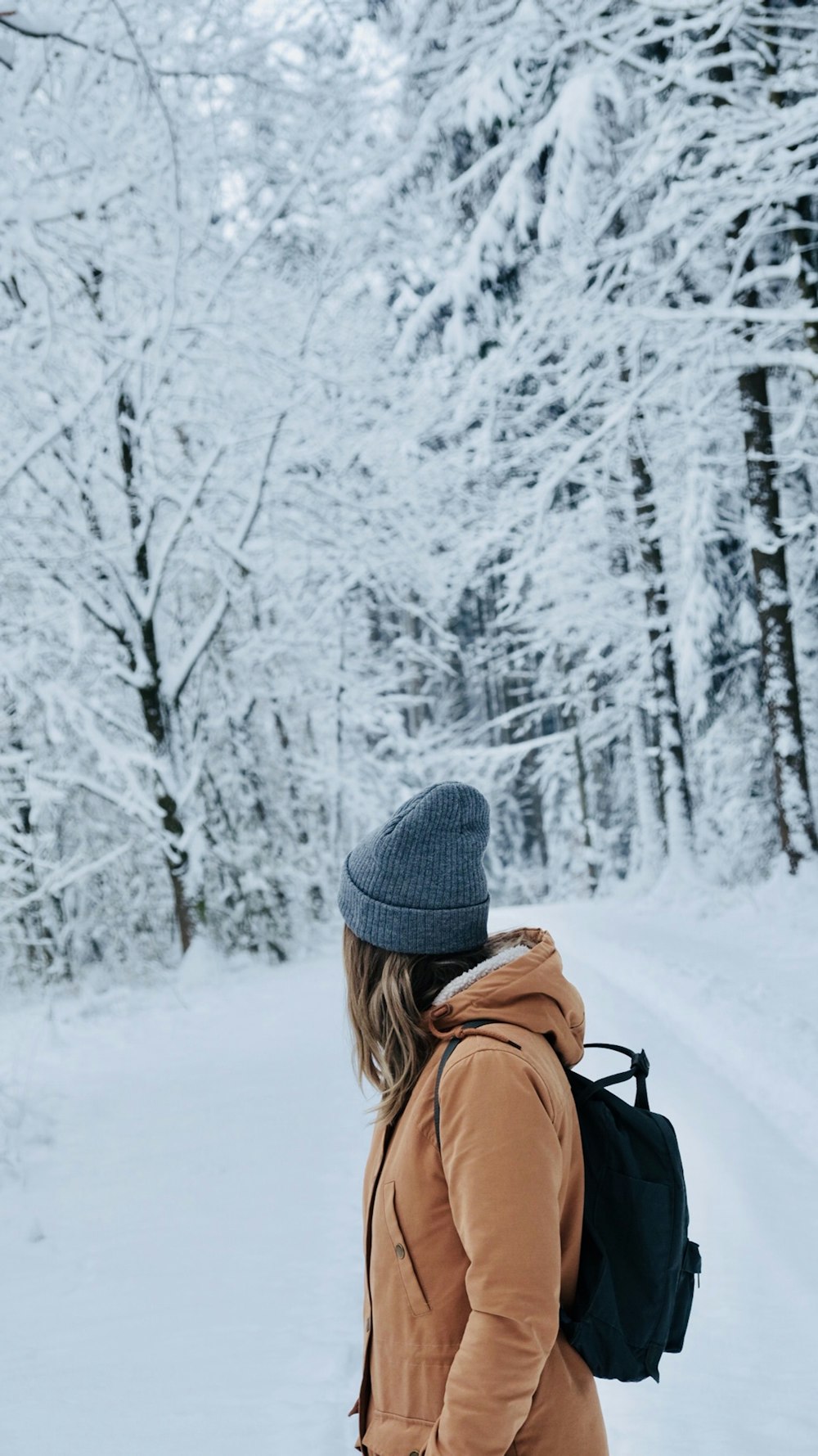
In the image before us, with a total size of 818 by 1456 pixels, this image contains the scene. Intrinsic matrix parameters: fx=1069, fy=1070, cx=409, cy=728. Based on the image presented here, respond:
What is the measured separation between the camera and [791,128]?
7988mm

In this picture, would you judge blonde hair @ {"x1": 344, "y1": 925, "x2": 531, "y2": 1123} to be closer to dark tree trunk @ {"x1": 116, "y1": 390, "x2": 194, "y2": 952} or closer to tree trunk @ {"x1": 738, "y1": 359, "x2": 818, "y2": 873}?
dark tree trunk @ {"x1": 116, "y1": 390, "x2": 194, "y2": 952}

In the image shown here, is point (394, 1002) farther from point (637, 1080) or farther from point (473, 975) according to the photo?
point (637, 1080)

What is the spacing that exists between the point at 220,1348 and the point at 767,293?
49.1 ft

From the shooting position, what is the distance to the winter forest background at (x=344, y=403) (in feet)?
26.5

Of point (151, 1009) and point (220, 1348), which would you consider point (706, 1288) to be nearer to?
point (220, 1348)

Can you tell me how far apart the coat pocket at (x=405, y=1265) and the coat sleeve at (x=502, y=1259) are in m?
0.10

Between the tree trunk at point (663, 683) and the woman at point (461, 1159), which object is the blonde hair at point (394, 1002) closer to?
the woman at point (461, 1159)

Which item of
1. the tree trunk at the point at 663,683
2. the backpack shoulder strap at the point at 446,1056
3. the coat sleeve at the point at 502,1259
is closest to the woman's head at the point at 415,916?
the backpack shoulder strap at the point at 446,1056

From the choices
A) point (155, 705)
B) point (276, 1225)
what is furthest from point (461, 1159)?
point (155, 705)

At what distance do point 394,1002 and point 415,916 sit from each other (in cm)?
15

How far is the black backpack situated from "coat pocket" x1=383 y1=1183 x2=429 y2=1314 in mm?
225

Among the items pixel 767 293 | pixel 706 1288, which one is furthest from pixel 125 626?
pixel 706 1288

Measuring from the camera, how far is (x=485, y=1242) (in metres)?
1.45

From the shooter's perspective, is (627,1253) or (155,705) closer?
(627,1253)
